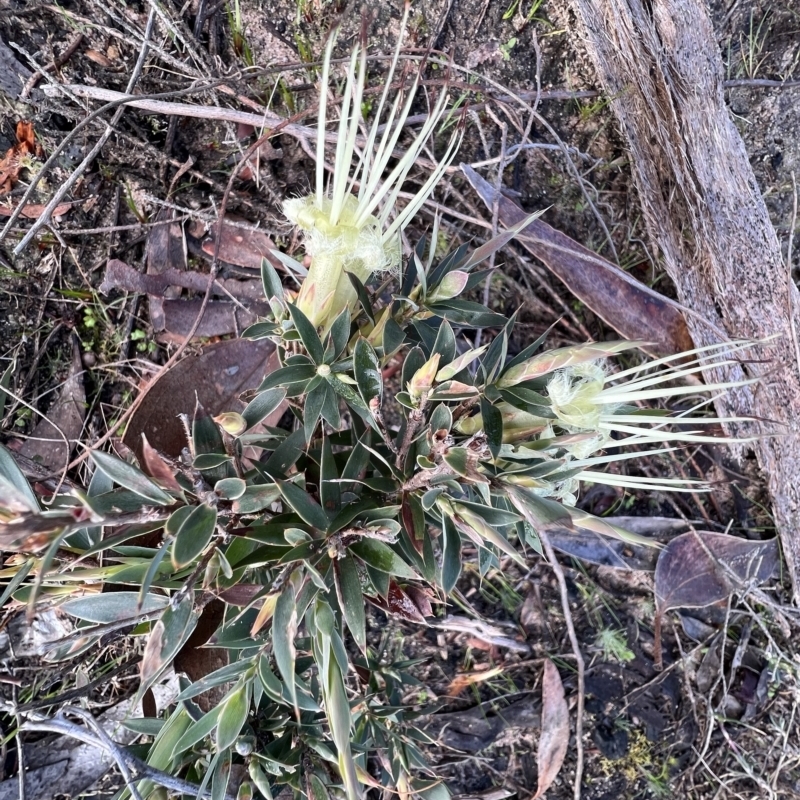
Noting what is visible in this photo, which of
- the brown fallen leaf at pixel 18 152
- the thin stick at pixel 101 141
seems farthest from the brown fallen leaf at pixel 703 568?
the brown fallen leaf at pixel 18 152

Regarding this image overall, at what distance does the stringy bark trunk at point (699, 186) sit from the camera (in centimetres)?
158

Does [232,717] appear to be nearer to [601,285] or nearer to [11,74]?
[601,285]

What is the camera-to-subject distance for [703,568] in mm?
1781

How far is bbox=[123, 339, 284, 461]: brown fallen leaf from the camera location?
1326 mm

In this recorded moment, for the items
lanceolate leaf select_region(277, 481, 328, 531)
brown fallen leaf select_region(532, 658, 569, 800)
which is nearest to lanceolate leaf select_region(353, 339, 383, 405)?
lanceolate leaf select_region(277, 481, 328, 531)

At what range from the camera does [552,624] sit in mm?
1793

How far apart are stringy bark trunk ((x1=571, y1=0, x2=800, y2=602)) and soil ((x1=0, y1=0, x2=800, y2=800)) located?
0.30 ft

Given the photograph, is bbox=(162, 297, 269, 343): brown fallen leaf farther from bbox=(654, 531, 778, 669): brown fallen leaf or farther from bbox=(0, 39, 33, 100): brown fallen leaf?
bbox=(654, 531, 778, 669): brown fallen leaf

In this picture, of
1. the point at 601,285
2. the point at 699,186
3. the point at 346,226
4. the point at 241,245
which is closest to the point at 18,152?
the point at 241,245

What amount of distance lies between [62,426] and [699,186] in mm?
1776

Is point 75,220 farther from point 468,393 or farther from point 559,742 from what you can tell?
point 559,742

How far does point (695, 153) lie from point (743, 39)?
1.55 ft

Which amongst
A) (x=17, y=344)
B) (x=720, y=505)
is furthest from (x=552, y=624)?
(x=17, y=344)

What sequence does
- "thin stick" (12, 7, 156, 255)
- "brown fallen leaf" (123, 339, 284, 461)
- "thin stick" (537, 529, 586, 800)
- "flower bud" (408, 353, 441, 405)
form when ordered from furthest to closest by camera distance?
"thin stick" (537, 529, 586, 800) → "thin stick" (12, 7, 156, 255) → "brown fallen leaf" (123, 339, 284, 461) → "flower bud" (408, 353, 441, 405)
